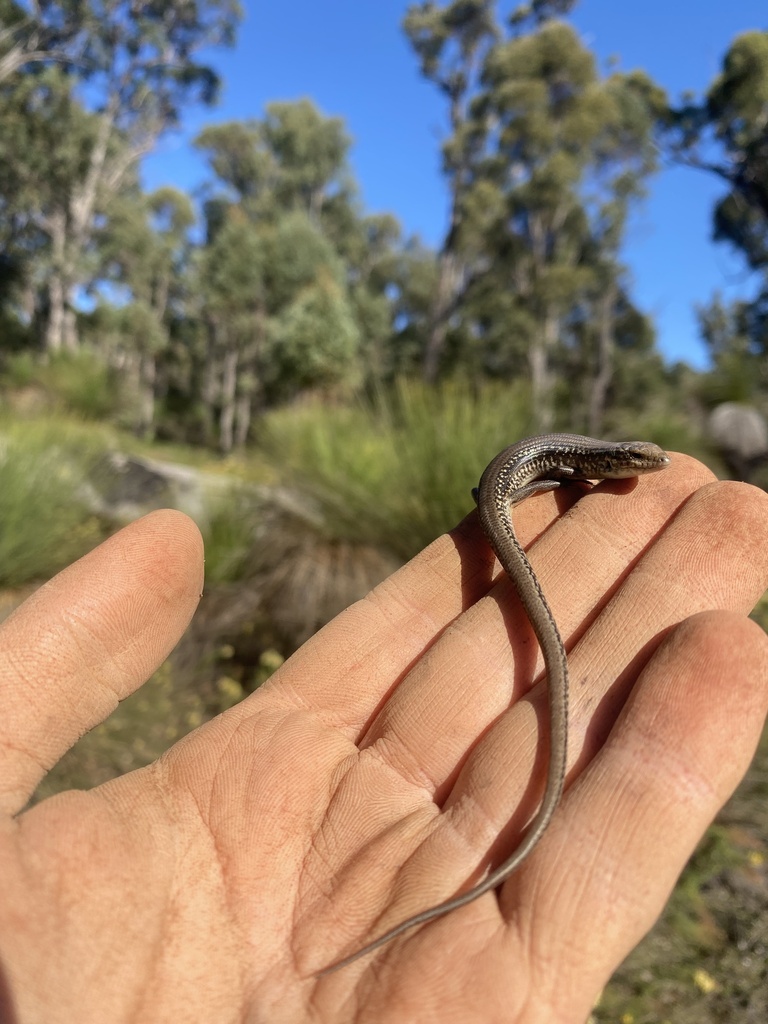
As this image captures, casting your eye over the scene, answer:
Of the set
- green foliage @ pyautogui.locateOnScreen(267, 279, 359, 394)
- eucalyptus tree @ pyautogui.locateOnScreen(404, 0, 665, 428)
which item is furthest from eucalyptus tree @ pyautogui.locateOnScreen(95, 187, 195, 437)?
eucalyptus tree @ pyautogui.locateOnScreen(404, 0, 665, 428)

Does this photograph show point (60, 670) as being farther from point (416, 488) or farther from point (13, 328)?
point (13, 328)

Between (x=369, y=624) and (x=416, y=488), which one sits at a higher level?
(x=416, y=488)

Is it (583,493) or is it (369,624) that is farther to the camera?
(583,493)

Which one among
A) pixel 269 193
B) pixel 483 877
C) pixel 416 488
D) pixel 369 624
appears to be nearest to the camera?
pixel 483 877

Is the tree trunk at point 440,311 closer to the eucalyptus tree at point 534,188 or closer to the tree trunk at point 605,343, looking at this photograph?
the eucalyptus tree at point 534,188

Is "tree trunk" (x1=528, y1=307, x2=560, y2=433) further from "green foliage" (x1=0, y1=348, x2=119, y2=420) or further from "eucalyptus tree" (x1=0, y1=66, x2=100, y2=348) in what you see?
"eucalyptus tree" (x1=0, y1=66, x2=100, y2=348)

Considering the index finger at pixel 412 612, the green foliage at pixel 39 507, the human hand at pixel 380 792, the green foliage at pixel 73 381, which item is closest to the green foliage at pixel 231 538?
the green foliage at pixel 39 507

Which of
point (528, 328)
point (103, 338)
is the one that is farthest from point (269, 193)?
point (528, 328)

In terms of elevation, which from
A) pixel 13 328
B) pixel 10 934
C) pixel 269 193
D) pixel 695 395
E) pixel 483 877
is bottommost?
pixel 10 934
